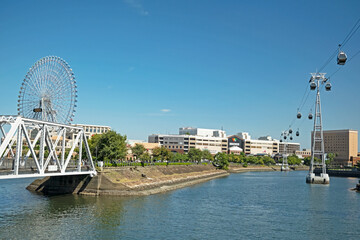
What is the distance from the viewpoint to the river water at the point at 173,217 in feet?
124

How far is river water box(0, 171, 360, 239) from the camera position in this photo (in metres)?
37.8

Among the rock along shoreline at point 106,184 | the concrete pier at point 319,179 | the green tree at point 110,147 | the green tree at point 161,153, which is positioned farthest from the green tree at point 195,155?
the rock along shoreline at point 106,184

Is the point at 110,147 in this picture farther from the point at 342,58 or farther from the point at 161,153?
the point at 342,58

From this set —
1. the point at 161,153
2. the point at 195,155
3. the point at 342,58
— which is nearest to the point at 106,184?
the point at 342,58

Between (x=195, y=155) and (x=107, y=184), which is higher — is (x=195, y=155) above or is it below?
above

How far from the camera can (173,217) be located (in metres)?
Result: 46.2

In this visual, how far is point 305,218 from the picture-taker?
158 feet

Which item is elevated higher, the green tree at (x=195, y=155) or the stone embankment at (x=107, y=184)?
the green tree at (x=195, y=155)

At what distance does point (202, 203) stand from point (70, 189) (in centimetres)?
2460

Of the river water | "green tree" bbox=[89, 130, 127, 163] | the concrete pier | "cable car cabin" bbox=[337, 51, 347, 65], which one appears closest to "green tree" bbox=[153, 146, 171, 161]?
"green tree" bbox=[89, 130, 127, 163]

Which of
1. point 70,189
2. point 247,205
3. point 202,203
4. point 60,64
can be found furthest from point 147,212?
point 60,64

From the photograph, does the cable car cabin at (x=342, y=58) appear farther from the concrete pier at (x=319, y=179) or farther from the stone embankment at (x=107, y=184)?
the concrete pier at (x=319, y=179)

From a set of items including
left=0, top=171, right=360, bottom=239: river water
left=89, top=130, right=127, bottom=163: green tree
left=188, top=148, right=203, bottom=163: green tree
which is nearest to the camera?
left=0, top=171, right=360, bottom=239: river water

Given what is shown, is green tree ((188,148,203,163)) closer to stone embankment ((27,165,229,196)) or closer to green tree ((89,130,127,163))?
green tree ((89,130,127,163))
